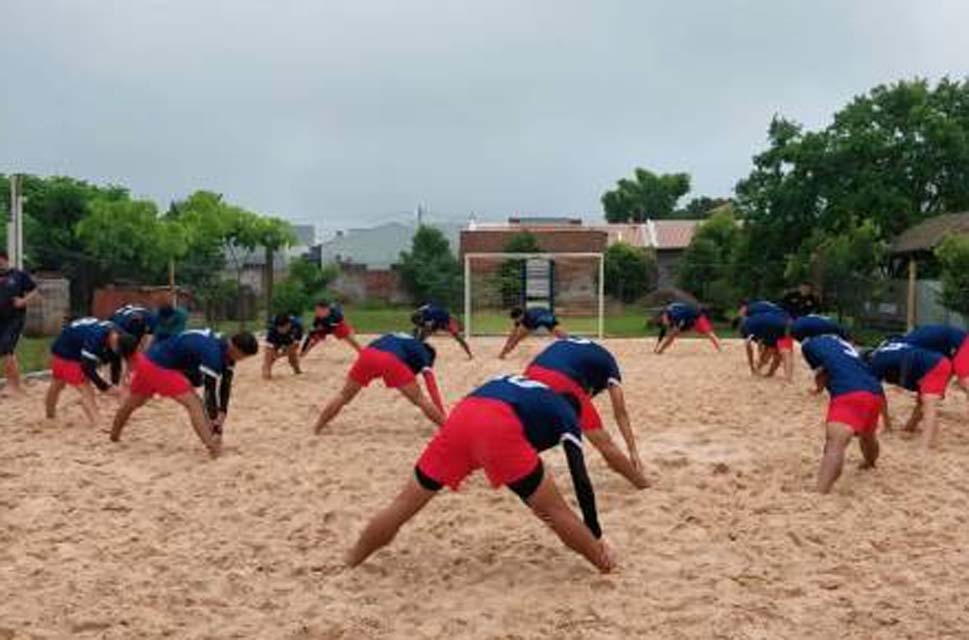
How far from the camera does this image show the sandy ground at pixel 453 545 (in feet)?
17.4

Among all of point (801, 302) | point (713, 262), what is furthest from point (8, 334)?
point (713, 262)

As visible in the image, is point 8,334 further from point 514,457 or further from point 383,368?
point 514,457

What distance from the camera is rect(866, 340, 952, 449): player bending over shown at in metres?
9.97

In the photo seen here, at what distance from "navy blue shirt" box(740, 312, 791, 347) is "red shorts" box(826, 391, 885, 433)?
7067mm

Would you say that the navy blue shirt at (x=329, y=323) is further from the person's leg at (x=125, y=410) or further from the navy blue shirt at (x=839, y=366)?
the navy blue shirt at (x=839, y=366)

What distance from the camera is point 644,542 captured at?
6.58m

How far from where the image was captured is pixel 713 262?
39094 millimetres

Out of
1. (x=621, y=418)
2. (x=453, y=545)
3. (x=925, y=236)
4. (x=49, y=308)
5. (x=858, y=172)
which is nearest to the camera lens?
(x=453, y=545)

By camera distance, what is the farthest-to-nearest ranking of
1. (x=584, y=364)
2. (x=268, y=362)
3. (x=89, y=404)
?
(x=268, y=362)
(x=89, y=404)
(x=584, y=364)

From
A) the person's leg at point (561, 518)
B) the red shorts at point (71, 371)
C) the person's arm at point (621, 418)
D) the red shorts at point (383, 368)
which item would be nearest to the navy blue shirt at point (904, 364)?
the person's arm at point (621, 418)

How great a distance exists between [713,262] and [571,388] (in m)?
32.3

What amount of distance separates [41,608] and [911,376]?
24.9ft

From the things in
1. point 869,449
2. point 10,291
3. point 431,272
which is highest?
point 431,272

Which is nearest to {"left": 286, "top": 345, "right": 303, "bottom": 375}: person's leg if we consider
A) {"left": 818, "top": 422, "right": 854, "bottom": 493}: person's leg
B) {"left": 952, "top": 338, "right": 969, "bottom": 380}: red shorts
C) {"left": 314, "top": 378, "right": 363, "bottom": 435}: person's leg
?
{"left": 314, "top": 378, "right": 363, "bottom": 435}: person's leg
